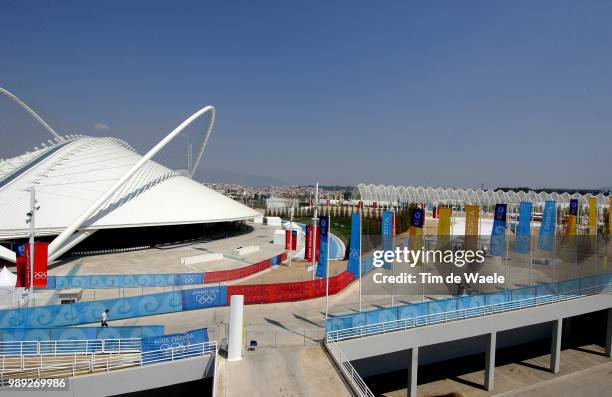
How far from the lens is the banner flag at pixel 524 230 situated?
29.6 m

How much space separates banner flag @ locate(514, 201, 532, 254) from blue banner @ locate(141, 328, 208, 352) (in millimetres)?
24822

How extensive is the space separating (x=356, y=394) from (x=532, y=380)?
649 inches

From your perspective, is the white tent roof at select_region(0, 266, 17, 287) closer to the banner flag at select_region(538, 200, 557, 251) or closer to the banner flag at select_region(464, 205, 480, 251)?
the banner flag at select_region(464, 205, 480, 251)

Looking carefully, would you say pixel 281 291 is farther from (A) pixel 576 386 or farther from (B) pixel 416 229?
(A) pixel 576 386

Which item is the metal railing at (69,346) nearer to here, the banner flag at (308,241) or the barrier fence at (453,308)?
the barrier fence at (453,308)

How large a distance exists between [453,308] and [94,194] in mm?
33895

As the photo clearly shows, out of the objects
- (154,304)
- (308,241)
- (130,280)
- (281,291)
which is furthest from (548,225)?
(130,280)

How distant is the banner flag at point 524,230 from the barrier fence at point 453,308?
16.7 ft

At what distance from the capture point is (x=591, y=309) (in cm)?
Answer: 2497

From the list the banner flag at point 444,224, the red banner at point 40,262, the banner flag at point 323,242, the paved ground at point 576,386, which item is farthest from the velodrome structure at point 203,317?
the banner flag at point 444,224

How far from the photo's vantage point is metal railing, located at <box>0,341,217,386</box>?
44.7 feet

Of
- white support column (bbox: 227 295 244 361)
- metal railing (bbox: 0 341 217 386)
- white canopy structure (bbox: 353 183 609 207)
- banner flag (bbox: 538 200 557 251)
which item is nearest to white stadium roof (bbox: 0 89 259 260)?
metal railing (bbox: 0 341 217 386)

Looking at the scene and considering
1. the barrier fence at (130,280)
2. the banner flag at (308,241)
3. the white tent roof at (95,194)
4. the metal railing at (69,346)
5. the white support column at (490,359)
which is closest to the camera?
the metal railing at (69,346)

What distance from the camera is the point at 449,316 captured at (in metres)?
19.6
